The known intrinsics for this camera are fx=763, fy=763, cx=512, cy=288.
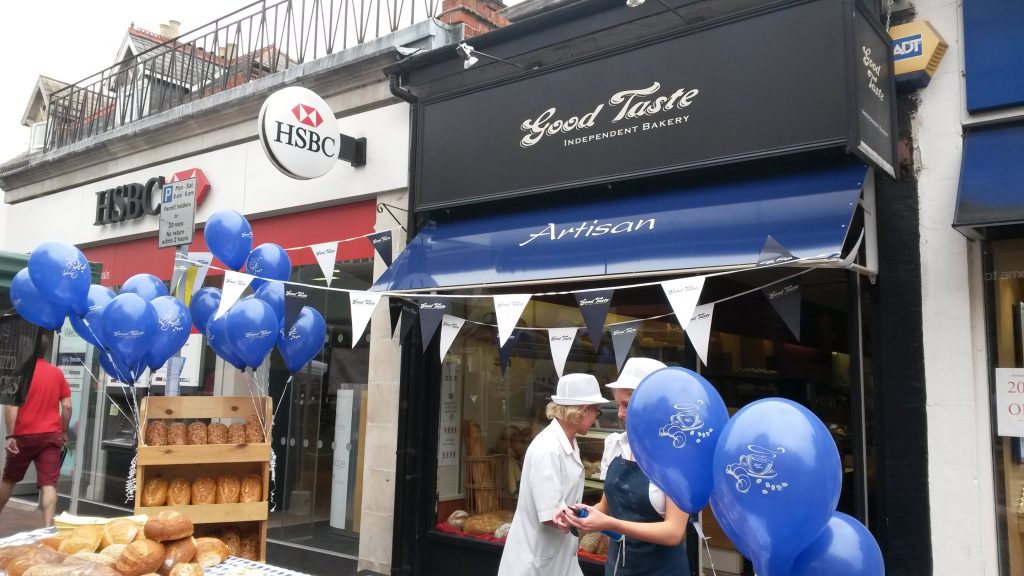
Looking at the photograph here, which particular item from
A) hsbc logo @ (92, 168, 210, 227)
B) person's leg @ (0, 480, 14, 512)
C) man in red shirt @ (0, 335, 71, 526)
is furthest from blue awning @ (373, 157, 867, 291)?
hsbc logo @ (92, 168, 210, 227)

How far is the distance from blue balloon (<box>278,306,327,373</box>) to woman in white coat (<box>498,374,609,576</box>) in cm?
292

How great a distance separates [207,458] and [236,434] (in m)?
0.35

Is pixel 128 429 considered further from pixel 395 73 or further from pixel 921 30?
pixel 921 30

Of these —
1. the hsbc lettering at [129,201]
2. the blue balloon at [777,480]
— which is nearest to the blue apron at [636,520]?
the blue balloon at [777,480]

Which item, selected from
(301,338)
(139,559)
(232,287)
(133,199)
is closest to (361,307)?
(301,338)

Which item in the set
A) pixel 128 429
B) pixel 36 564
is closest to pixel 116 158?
pixel 128 429

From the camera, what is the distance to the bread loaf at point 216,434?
605 cm

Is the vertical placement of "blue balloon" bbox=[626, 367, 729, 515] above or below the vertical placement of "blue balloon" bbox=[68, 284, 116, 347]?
below

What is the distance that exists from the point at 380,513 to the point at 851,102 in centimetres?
553

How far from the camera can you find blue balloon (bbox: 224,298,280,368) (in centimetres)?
597

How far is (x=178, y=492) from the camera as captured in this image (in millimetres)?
5797

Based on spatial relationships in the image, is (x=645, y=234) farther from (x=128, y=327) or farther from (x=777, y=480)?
(x=128, y=327)

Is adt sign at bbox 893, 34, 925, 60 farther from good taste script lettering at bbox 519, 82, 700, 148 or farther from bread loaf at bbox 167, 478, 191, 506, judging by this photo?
bread loaf at bbox 167, 478, 191, 506

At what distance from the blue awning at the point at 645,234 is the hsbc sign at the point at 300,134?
1370 mm
